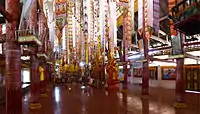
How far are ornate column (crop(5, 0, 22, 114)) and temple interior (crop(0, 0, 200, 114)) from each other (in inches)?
1.0

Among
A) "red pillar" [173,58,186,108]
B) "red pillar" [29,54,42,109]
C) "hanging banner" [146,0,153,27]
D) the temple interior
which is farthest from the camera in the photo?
"hanging banner" [146,0,153,27]

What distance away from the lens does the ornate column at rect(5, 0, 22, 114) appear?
6609 mm

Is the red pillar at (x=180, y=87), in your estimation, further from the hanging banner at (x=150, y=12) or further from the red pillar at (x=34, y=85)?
the red pillar at (x=34, y=85)

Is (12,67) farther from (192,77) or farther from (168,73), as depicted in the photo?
(168,73)

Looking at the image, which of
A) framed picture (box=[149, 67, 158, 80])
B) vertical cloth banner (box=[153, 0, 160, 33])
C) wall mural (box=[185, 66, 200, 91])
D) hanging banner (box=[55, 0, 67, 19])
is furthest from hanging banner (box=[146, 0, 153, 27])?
hanging banner (box=[55, 0, 67, 19])

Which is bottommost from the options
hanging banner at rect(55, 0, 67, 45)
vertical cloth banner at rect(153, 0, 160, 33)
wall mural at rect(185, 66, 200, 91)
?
wall mural at rect(185, 66, 200, 91)

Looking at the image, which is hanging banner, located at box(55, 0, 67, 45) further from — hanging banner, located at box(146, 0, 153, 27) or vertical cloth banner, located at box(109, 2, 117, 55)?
hanging banner, located at box(146, 0, 153, 27)

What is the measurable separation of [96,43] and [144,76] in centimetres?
1003

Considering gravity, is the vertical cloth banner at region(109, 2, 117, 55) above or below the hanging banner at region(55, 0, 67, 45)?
below

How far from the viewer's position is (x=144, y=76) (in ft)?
52.7

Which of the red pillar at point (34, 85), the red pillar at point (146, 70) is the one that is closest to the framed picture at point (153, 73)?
the red pillar at point (146, 70)

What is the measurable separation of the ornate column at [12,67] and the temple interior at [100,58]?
1.0 inches

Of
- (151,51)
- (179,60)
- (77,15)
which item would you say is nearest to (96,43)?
(151,51)

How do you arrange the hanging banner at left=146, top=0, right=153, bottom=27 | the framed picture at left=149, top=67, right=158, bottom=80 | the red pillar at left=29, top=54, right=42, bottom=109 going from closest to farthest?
the red pillar at left=29, top=54, right=42, bottom=109, the hanging banner at left=146, top=0, right=153, bottom=27, the framed picture at left=149, top=67, right=158, bottom=80
